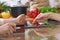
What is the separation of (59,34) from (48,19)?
0.26 metres

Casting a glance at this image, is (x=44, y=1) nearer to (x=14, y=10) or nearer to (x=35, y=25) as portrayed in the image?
(x=14, y=10)

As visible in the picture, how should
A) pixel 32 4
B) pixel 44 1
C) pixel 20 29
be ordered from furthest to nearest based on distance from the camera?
pixel 44 1
pixel 32 4
pixel 20 29

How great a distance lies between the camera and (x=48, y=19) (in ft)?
2.77

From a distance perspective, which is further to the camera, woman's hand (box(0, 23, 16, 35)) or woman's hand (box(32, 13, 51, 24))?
woman's hand (box(32, 13, 51, 24))

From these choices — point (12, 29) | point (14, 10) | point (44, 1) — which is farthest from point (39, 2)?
point (12, 29)

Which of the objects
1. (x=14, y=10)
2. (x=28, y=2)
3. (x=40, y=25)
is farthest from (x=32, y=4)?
(x=40, y=25)

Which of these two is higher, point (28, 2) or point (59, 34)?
point (28, 2)

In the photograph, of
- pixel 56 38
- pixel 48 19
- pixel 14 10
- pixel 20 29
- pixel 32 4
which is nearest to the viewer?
pixel 56 38

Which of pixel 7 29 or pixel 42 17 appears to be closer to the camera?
pixel 7 29

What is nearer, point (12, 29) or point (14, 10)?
point (12, 29)

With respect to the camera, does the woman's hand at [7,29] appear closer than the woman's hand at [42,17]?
Yes

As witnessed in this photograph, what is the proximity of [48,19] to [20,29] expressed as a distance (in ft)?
0.67

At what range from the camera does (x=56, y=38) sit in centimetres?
54

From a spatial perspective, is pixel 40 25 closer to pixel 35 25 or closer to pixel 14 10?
pixel 35 25
